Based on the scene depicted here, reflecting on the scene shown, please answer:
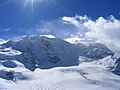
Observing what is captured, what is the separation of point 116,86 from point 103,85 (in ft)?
25.5

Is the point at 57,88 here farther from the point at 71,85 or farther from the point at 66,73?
the point at 66,73

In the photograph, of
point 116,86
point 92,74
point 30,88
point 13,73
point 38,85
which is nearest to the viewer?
point 30,88

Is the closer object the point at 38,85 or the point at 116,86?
the point at 38,85

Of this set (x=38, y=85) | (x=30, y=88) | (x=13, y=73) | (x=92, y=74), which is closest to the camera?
(x=30, y=88)

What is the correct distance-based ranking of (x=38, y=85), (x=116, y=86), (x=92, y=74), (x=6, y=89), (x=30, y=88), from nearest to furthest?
(x=6, y=89) < (x=30, y=88) < (x=38, y=85) < (x=116, y=86) < (x=92, y=74)

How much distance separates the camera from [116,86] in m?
165

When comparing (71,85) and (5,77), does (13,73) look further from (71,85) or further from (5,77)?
(71,85)

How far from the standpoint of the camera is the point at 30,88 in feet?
470

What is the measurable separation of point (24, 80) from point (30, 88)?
1267 inches

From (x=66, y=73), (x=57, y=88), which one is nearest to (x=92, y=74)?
(x=66, y=73)

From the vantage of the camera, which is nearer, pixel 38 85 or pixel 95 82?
pixel 38 85

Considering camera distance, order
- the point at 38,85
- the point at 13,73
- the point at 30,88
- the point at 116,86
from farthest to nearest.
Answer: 1. the point at 13,73
2. the point at 116,86
3. the point at 38,85
4. the point at 30,88

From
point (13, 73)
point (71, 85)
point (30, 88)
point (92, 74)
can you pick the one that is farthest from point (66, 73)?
point (30, 88)

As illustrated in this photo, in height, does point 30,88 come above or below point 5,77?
below
